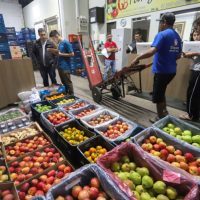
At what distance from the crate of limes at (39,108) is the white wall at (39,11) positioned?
6.12 meters

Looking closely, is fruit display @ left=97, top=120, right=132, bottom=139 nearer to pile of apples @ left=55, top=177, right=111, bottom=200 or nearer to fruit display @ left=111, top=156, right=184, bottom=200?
fruit display @ left=111, top=156, right=184, bottom=200

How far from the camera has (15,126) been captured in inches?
85.6

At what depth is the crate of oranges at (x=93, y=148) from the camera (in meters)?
1.45

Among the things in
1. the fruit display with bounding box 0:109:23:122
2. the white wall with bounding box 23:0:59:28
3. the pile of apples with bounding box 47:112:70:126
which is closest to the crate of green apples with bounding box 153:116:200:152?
the pile of apples with bounding box 47:112:70:126

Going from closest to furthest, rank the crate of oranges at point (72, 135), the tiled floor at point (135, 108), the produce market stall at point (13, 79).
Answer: the crate of oranges at point (72, 135) < the tiled floor at point (135, 108) < the produce market stall at point (13, 79)

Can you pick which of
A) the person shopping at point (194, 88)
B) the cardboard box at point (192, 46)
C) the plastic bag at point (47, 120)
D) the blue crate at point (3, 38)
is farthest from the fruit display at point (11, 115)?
the cardboard box at point (192, 46)

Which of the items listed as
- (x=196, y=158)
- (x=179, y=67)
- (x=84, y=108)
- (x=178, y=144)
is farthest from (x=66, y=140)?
(x=179, y=67)

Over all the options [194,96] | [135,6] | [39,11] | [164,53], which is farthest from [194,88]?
[39,11]

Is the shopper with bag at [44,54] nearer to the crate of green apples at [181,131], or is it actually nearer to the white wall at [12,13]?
the crate of green apples at [181,131]

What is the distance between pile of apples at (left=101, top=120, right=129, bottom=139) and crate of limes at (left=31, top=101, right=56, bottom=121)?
1.08 m

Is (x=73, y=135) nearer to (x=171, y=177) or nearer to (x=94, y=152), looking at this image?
(x=94, y=152)

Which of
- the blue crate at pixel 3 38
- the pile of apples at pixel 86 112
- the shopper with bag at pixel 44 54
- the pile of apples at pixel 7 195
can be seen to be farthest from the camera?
the shopper with bag at pixel 44 54

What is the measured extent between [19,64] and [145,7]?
387cm

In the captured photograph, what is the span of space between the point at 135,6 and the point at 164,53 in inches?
144
